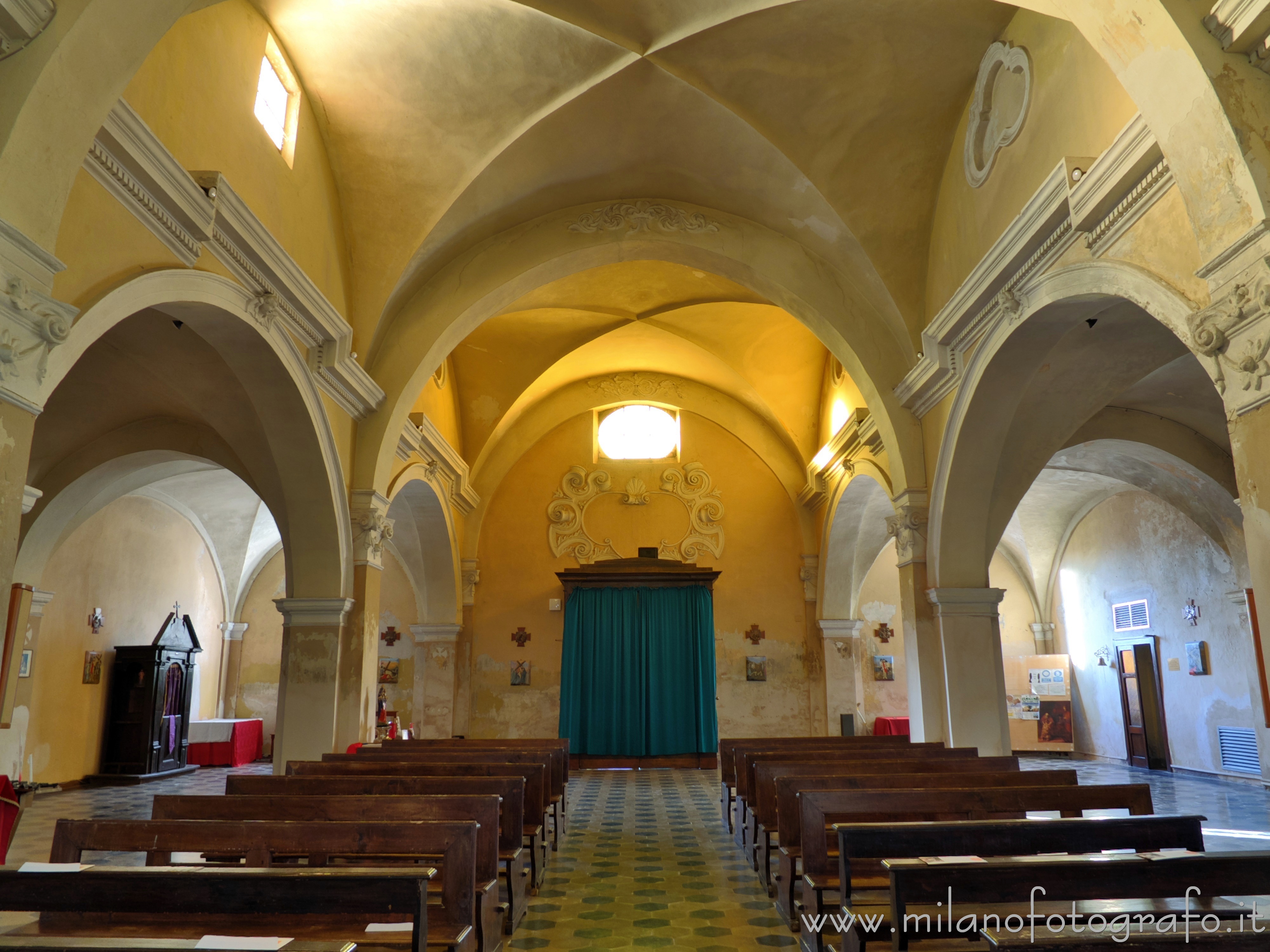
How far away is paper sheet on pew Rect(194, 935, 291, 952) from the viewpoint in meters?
2.21

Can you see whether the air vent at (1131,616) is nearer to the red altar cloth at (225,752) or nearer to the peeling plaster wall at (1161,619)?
the peeling plaster wall at (1161,619)

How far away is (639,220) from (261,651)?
11761mm

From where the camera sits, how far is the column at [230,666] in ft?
54.4

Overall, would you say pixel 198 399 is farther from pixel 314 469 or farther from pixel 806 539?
pixel 806 539

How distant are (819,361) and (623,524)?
180 inches

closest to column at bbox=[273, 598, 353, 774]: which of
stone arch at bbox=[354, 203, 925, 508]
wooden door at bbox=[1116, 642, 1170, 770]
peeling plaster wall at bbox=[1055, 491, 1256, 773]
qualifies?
stone arch at bbox=[354, 203, 925, 508]

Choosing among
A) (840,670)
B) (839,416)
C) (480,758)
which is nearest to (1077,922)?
(480,758)

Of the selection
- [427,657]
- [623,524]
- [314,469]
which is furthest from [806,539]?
[314,469]

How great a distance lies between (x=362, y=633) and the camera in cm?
849

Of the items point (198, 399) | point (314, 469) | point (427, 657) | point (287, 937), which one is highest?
point (198, 399)

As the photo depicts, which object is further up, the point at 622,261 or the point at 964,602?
the point at 622,261

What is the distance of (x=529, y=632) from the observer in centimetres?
1530

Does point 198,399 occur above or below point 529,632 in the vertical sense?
above

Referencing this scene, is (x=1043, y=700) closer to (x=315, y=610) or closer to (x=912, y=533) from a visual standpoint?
(x=912, y=533)
